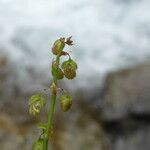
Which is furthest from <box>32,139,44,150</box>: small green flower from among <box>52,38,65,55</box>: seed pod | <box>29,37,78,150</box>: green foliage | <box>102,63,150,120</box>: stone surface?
<box>102,63,150,120</box>: stone surface

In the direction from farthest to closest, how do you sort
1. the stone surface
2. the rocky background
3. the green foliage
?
the stone surface, the rocky background, the green foliage

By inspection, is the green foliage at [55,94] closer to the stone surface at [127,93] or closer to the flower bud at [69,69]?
the flower bud at [69,69]

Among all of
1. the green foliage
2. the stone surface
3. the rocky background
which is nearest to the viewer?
the green foliage

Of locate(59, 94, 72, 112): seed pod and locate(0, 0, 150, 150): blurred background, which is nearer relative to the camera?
locate(59, 94, 72, 112): seed pod

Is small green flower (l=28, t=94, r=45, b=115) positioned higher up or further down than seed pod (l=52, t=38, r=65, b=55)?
→ further down

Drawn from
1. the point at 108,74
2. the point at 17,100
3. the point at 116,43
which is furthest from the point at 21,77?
the point at 116,43

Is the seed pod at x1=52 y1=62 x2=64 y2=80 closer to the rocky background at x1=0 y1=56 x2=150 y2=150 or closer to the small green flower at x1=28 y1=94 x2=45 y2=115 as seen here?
the small green flower at x1=28 y1=94 x2=45 y2=115

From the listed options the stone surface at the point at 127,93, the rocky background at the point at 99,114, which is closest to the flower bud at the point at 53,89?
the rocky background at the point at 99,114

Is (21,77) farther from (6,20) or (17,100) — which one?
(6,20)
